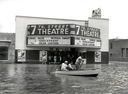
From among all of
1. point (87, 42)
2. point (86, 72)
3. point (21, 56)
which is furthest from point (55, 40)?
point (86, 72)

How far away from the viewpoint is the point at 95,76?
30.5m

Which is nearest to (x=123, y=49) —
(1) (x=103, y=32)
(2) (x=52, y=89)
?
(1) (x=103, y=32)

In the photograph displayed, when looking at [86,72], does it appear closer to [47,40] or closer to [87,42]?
[47,40]

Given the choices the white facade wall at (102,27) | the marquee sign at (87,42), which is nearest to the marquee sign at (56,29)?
the marquee sign at (87,42)

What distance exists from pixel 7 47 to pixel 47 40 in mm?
7914

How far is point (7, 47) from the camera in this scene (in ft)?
193

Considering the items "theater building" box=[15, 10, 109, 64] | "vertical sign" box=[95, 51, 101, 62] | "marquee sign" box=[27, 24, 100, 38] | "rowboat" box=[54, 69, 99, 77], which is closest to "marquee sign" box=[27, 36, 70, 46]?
"theater building" box=[15, 10, 109, 64]

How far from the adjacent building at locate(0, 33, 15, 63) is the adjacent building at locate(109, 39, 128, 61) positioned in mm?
37952

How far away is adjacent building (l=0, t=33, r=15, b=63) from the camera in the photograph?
5809 centimetres

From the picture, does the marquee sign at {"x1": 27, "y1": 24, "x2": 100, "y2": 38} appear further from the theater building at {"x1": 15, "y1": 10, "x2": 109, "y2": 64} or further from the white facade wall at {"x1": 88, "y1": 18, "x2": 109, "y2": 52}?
the white facade wall at {"x1": 88, "y1": 18, "x2": 109, "y2": 52}

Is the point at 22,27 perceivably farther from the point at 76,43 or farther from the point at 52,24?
the point at 76,43

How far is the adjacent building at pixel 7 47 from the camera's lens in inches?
2287

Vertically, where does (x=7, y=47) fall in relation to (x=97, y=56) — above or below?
above

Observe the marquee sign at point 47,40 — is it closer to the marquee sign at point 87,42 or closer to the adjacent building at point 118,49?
the marquee sign at point 87,42
